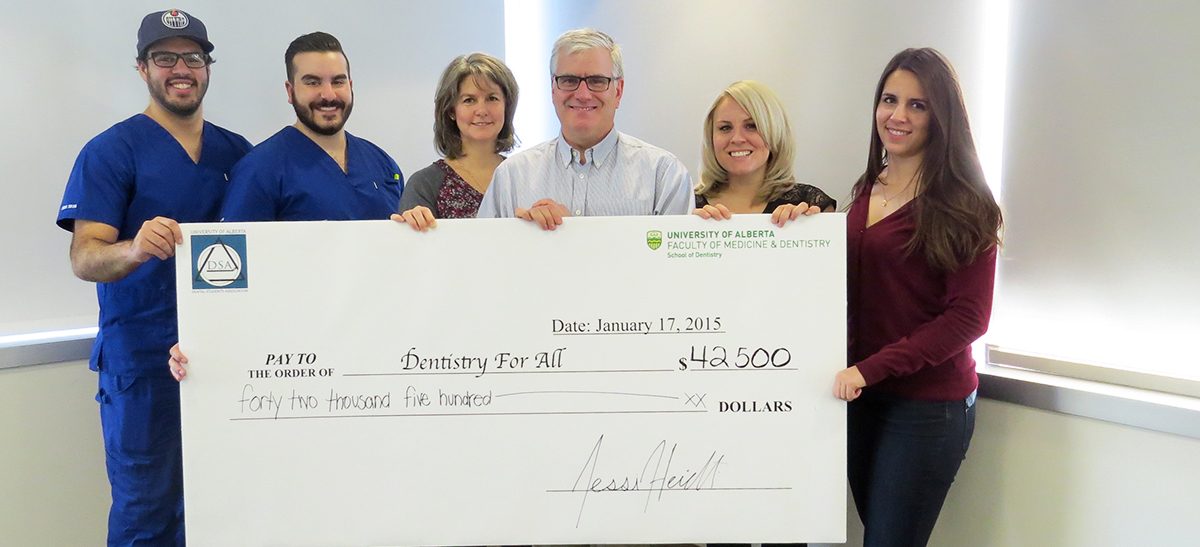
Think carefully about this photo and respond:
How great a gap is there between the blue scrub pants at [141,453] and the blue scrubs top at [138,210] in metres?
0.05

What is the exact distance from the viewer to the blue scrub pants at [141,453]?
1984mm

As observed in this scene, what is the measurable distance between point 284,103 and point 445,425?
1.74 metres

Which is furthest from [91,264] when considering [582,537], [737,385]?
[737,385]

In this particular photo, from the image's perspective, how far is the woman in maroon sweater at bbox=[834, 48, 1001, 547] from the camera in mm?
1578

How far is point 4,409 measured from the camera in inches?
84.8

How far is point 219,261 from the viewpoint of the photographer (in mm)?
1570

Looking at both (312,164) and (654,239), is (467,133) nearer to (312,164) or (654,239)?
(312,164)

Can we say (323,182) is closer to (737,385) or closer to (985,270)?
(737,385)

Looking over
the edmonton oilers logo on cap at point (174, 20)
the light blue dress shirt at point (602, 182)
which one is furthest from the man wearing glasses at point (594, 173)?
the edmonton oilers logo on cap at point (174, 20)

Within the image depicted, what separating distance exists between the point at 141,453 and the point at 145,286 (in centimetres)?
45

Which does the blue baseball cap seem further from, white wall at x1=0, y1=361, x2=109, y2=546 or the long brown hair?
the long brown hair
